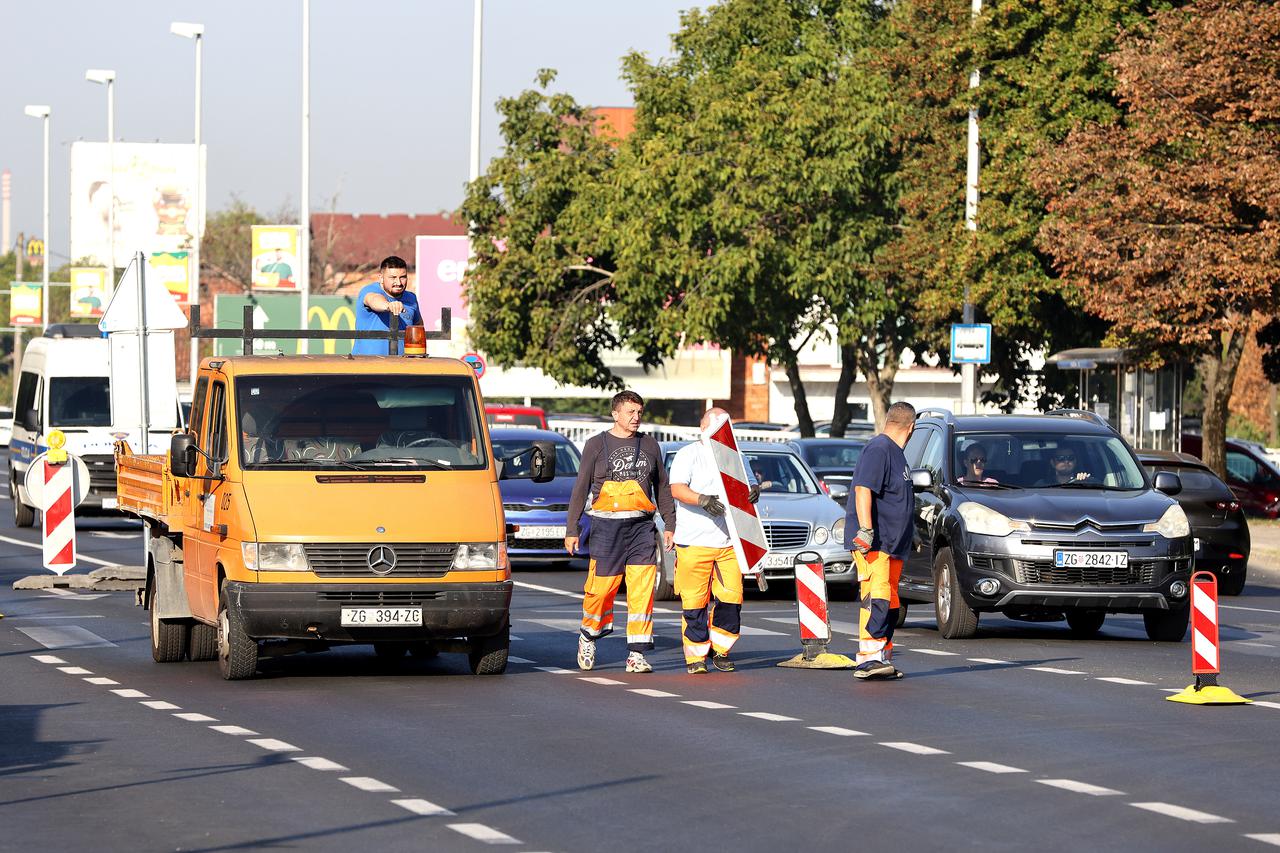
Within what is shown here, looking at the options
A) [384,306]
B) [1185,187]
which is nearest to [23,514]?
[1185,187]

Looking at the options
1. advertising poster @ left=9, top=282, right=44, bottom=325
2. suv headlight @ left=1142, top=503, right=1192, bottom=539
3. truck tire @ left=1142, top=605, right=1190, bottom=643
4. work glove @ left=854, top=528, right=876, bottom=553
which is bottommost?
truck tire @ left=1142, top=605, right=1190, bottom=643

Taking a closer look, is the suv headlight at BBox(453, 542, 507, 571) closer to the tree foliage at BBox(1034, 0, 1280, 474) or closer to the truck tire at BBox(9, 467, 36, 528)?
the tree foliage at BBox(1034, 0, 1280, 474)

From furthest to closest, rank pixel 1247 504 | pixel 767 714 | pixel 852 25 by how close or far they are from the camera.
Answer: pixel 852 25
pixel 1247 504
pixel 767 714

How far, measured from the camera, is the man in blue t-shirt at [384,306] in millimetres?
17281

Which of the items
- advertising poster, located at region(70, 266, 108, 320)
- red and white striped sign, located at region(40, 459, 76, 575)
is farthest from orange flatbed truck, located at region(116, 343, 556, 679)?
advertising poster, located at region(70, 266, 108, 320)

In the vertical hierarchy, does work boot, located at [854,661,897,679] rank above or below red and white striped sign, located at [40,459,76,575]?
below

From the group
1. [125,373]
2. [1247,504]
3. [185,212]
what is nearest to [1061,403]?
[1247,504]

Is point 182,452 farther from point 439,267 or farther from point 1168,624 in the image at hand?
point 439,267

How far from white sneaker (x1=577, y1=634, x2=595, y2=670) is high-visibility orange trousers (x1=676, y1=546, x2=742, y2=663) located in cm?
64

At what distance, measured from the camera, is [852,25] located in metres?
46.8

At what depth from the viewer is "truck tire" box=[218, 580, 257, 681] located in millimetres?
14586

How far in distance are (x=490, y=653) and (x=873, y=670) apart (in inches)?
97.4

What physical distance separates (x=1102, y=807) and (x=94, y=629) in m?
11.4

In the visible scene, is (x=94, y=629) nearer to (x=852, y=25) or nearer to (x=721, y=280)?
(x=721, y=280)
